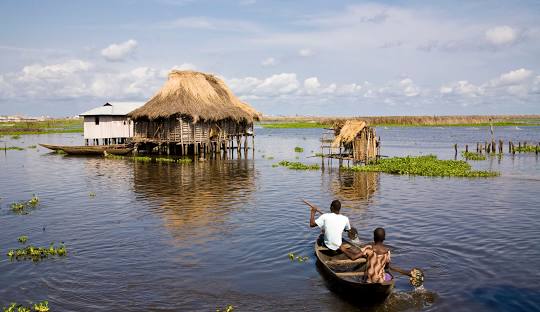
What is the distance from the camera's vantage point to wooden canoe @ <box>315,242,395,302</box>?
8.85m

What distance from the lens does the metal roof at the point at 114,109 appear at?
136ft

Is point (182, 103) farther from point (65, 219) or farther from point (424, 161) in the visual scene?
point (65, 219)

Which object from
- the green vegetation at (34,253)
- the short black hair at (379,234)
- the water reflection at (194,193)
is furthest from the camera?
the water reflection at (194,193)

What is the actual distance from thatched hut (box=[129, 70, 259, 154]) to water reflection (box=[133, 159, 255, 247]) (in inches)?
140

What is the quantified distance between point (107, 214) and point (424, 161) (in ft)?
69.2

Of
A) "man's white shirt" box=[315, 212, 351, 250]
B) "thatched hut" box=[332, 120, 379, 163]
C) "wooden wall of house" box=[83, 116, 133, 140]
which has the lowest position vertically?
"man's white shirt" box=[315, 212, 351, 250]

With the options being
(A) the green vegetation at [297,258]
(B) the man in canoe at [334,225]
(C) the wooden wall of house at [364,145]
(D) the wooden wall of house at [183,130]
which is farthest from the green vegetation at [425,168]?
(B) the man in canoe at [334,225]

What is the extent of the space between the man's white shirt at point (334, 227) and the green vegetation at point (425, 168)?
56.9 feet

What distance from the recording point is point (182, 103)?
117ft

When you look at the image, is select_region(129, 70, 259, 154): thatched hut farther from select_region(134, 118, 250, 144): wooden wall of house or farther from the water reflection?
the water reflection

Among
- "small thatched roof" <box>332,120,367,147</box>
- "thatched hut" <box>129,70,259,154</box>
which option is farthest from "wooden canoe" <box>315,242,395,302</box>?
"thatched hut" <box>129,70,259,154</box>

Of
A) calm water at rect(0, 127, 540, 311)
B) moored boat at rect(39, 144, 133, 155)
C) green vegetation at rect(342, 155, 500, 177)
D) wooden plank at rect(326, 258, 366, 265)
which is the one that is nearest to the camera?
calm water at rect(0, 127, 540, 311)

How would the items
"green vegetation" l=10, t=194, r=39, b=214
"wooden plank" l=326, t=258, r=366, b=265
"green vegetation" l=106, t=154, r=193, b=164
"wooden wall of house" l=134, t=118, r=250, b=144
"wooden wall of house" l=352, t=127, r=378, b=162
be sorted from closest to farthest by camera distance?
"wooden plank" l=326, t=258, r=366, b=265 < "green vegetation" l=10, t=194, r=39, b=214 < "wooden wall of house" l=352, t=127, r=378, b=162 < "green vegetation" l=106, t=154, r=193, b=164 < "wooden wall of house" l=134, t=118, r=250, b=144

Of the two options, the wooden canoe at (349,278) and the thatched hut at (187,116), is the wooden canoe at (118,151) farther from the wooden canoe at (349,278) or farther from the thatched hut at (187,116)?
the wooden canoe at (349,278)
